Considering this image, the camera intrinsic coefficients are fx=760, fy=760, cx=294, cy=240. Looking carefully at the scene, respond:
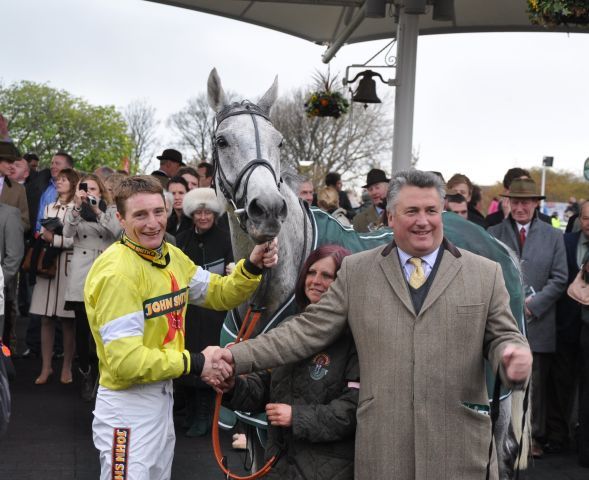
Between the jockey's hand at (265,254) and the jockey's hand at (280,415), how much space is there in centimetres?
81

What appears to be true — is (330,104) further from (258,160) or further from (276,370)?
(276,370)

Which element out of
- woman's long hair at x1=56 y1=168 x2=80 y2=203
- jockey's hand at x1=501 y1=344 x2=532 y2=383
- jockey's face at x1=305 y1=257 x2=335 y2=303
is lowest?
jockey's hand at x1=501 y1=344 x2=532 y2=383

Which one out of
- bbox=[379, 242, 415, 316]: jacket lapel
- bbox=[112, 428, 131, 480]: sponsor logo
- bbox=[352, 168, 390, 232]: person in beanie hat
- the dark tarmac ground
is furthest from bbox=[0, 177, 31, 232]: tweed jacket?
bbox=[379, 242, 415, 316]: jacket lapel

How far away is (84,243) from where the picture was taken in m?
7.21

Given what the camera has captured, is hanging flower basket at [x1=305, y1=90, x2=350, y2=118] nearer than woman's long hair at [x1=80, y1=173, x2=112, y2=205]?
No

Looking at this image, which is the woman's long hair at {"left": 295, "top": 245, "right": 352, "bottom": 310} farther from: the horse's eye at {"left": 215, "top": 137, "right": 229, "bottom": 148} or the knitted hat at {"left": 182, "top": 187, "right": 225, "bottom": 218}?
the knitted hat at {"left": 182, "top": 187, "right": 225, "bottom": 218}

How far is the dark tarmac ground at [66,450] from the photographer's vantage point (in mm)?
5484

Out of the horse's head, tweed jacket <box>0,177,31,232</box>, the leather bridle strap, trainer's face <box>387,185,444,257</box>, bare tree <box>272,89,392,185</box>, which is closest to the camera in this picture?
trainer's face <box>387,185,444,257</box>

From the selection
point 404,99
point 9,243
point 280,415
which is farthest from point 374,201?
point 280,415

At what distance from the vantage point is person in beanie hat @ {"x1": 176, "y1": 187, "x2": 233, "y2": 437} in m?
6.46

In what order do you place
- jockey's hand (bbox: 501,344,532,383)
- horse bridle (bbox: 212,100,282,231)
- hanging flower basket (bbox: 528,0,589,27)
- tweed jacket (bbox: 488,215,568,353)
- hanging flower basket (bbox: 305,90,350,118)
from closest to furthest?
1. jockey's hand (bbox: 501,344,532,383)
2. horse bridle (bbox: 212,100,282,231)
3. hanging flower basket (bbox: 528,0,589,27)
4. tweed jacket (bbox: 488,215,568,353)
5. hanging flower basket (bbox: 305,90,350,118)

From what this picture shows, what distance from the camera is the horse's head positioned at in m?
3.40

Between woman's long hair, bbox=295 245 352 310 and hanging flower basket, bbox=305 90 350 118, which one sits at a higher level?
hanging flower basket, bbox=305 90 350 118

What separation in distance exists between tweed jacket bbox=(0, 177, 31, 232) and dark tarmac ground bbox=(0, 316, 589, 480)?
2260 mm
